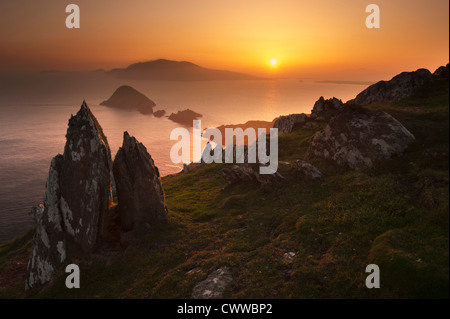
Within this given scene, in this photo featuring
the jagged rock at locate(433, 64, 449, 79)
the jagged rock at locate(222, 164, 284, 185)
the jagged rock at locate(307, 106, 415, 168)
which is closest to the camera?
the jagged rock at locate(307, 106, 415, 168)

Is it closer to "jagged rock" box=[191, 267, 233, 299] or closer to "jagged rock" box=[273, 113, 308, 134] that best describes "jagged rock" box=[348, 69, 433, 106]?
"jagged rock" box=[273, 113, 308, 134]

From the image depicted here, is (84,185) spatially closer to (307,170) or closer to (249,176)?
(249,176)

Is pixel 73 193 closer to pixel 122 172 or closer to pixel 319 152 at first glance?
pixel 122 172

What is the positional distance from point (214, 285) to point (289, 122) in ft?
151

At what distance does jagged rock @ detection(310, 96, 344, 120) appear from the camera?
153ft

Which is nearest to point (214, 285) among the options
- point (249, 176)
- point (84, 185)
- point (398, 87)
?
point (84, 185)

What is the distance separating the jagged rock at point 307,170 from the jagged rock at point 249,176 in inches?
83.5

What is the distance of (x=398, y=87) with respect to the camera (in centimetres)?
4041

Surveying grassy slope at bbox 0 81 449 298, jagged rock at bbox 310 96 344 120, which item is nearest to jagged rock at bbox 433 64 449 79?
grassy slope at bbox 0 81 449 298

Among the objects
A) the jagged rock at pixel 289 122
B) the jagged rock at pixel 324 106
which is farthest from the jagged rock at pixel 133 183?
the jagged rock at pixel 289 122

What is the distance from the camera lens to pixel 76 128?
22.7 m

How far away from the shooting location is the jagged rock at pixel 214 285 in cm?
1500

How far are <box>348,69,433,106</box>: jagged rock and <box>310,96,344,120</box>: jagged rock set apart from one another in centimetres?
421
